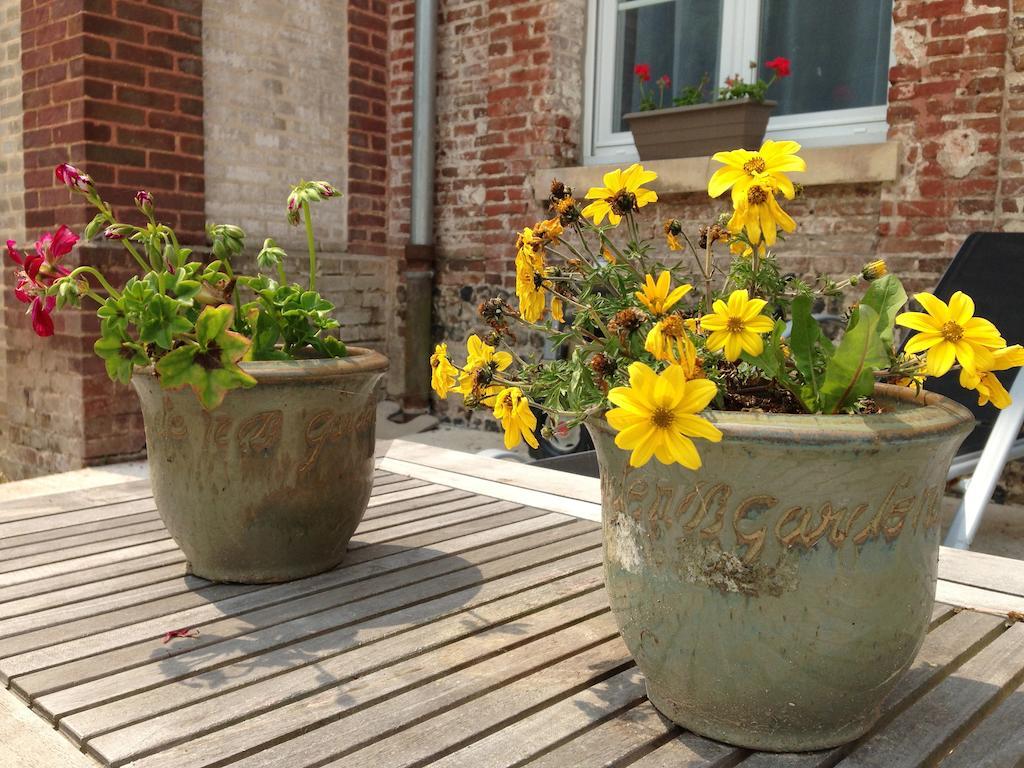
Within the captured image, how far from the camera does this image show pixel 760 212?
3.63 ft

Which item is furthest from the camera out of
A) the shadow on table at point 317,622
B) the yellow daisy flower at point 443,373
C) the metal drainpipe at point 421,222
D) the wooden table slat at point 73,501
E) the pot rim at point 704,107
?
the metal drainpipe at point 421,222

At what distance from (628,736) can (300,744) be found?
0.40 m

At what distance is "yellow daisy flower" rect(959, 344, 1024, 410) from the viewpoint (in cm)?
106

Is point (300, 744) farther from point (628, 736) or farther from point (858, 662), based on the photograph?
point (858, 662)

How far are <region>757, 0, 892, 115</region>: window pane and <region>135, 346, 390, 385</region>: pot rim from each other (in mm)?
3131

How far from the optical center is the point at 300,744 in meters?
1.12

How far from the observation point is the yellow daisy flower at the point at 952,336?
1046 millimetres

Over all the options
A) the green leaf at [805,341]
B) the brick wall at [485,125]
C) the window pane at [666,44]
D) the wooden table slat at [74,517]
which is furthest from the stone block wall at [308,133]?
the green leaf at [805,341]

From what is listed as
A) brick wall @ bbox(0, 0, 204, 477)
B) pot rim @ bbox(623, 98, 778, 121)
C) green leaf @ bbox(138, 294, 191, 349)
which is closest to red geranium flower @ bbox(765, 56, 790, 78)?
pot rim @ bbox(623, 98, 778, 121)

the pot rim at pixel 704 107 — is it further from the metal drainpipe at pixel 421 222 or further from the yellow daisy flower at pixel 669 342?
the yellow daisy flower at pixel 669 342

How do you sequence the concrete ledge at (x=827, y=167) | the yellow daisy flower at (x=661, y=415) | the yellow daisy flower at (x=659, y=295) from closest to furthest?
the yellow daisy flower at (x=661, y=415)
the yellow daisy flower at (x=659, y=295)
the concrete ledge at (x=827, y=167)

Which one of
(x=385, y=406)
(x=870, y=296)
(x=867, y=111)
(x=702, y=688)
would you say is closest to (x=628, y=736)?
(x=702, y=688)

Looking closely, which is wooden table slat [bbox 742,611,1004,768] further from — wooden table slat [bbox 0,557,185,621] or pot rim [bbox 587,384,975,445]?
wooden table slat [bbox 0,557,185,621]

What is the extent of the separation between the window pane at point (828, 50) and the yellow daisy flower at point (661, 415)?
11.3 feet
